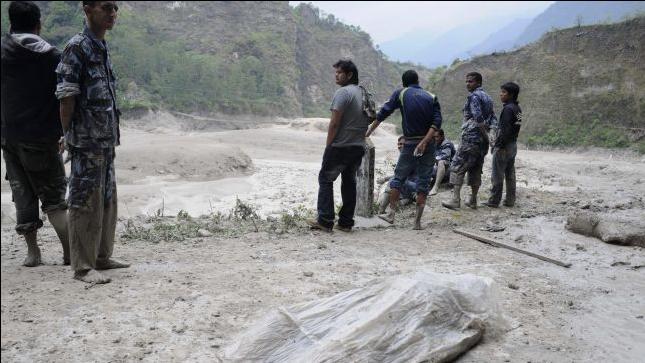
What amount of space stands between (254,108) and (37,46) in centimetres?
2879

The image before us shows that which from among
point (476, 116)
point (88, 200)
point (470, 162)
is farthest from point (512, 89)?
point (88, 200)

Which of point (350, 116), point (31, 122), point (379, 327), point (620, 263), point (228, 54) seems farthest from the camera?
point (228, 54)

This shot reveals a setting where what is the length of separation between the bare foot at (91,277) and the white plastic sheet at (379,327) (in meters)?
1.28

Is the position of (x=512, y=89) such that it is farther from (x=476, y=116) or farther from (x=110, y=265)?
(x=110, y=265)

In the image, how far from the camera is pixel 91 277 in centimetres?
354

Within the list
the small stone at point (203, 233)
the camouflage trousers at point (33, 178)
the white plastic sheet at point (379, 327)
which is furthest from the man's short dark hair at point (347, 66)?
the white plastic sheet at point (379, 327)

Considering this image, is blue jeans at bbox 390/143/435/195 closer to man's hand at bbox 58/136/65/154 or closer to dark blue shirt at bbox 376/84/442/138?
dark blue shirt at bbox 376/84/442/138

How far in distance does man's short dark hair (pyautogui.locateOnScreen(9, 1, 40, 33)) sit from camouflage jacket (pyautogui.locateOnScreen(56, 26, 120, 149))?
39 centimetres

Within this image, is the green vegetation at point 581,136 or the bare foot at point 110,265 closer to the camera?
the bare foot at point 110,265

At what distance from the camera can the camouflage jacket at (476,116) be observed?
21.1 feet

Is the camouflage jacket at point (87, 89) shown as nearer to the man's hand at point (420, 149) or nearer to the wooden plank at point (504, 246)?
the man's hand at point (420, 149)

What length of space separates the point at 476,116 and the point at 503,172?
98 cm

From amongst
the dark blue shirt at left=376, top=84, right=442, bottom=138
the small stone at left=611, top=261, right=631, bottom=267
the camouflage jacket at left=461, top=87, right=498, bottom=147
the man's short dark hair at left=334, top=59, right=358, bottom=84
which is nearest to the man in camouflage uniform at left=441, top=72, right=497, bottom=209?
the camouflage jacket at left=461, top=87, right=498, bottom=147

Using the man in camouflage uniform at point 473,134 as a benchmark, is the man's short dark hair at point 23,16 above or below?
above
